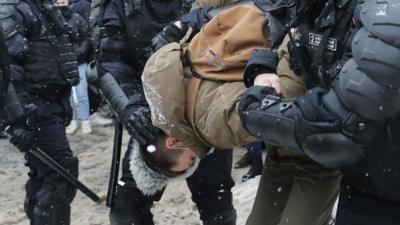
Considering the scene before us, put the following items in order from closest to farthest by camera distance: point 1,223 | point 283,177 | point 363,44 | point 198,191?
point 363,44 < point 283,177 < point 198,191 < point 1,223

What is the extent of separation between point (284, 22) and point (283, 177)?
83 cm

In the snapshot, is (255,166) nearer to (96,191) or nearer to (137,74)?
(96,191)

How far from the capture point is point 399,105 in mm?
1773

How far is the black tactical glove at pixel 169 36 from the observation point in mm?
3342

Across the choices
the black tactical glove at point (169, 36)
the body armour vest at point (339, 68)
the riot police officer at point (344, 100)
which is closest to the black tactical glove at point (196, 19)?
the black tactical glove at point (169, 36)

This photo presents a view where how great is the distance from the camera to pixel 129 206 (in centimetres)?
368

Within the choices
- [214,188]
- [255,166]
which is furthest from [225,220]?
[255,166]

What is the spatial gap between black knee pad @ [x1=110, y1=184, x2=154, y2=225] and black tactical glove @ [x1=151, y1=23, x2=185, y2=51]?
0.87 metres

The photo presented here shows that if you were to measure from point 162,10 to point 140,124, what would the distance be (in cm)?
95

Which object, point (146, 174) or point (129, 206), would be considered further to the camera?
point (129, 206)

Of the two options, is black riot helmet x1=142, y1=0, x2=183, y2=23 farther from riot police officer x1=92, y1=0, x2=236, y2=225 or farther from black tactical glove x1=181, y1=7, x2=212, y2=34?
black tactical glove x1=181, y1=7, x2=212, y2=34

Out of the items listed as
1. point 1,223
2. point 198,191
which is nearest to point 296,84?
point 198,191

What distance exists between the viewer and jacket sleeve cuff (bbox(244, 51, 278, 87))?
7.50ft

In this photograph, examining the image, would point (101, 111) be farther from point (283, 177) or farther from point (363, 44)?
point (363, 44)
